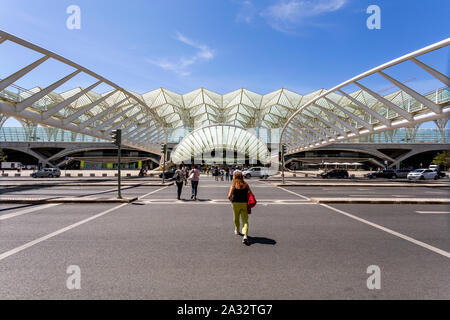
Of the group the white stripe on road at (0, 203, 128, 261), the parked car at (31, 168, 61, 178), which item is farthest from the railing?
the white stripe on road at (0, 203, 128, 261)

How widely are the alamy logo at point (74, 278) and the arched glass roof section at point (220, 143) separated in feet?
162

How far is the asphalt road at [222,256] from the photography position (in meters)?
3.41

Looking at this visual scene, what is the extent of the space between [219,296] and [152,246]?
255 cm

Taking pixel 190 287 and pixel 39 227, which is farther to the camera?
pixel 39 227

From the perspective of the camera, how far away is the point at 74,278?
3727 mm

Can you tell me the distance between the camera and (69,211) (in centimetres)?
923

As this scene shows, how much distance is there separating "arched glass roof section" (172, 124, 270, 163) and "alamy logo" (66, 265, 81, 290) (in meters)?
49.3

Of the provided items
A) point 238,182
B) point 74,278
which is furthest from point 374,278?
point 74,278

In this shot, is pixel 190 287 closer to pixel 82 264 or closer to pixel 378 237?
pixel 82 264

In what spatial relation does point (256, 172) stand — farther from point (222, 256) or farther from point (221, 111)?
point (221, 111)

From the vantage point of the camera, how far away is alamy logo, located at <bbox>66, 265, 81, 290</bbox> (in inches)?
139

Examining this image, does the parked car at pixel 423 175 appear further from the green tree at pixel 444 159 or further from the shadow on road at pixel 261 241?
the green tree at pixel 444 159

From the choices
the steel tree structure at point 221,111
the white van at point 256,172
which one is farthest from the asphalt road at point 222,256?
the white van at point 256,172

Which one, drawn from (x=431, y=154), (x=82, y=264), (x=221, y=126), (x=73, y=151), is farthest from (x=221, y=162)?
(x=431, y=154)
